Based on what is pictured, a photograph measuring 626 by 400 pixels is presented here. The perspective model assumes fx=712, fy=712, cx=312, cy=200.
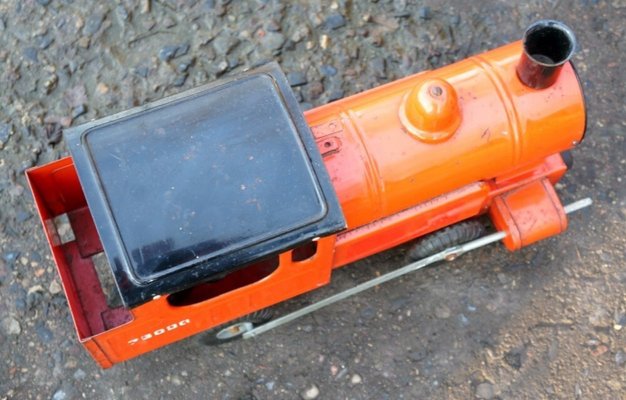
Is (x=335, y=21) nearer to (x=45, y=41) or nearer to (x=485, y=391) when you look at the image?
(x=45, y=41)

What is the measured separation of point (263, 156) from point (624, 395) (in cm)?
264

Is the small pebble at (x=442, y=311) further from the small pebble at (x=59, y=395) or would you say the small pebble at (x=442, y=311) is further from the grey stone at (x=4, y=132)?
Answer: the grey stone at (x=4, y=132)

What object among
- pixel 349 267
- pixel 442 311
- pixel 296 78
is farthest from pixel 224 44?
pixel 442 311

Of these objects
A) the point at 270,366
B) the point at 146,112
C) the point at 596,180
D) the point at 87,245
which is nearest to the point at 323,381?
the point at 270,366

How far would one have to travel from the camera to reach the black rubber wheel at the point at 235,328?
423cm

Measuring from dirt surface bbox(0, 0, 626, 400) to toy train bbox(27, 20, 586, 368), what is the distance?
42 cm

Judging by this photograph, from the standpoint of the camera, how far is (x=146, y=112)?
3.41 meters

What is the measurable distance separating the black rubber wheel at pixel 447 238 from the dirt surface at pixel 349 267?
1.04 feet

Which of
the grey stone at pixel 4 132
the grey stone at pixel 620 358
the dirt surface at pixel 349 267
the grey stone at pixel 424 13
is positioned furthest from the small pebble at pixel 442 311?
the grey stone at pixel 4 132

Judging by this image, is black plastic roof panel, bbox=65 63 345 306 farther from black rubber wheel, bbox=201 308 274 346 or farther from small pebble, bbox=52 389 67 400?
small pebble, bbox=52 389 67 400

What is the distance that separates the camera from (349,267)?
4.58 m

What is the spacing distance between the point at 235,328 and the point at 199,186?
1322 mm

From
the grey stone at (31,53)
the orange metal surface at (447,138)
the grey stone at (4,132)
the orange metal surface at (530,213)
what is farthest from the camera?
the grey stone at (31,53)

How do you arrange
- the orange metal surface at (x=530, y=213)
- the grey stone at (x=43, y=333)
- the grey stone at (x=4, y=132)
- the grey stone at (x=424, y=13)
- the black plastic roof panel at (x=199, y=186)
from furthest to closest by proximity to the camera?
the grey stone at (x=424, y=13) → the grey stone at (x=4, y=132) → the grey stone at (x=43, y=333) → the orange metal surface at (x=530, y=213) → the black plastic roof panel at (x=199, y=186)
